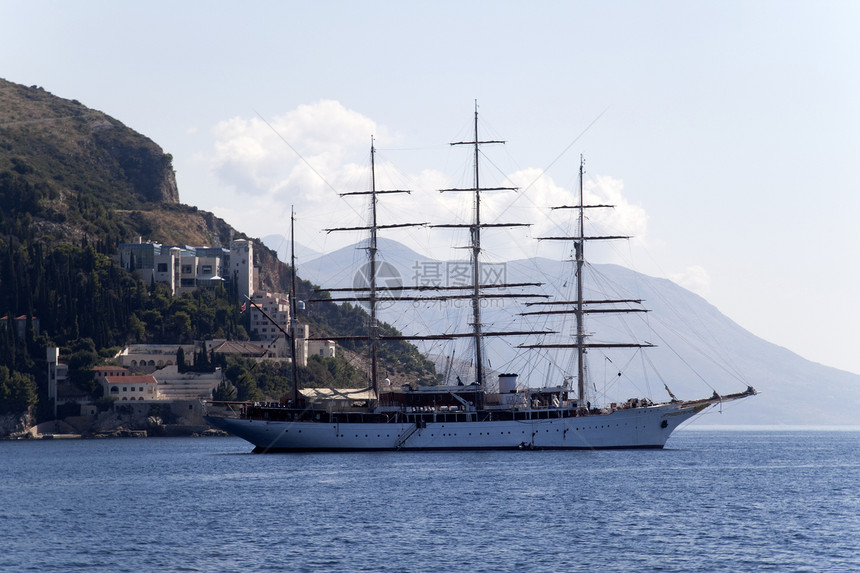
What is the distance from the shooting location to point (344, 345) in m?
191

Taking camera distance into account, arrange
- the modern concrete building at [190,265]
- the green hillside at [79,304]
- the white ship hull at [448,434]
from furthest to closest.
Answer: the modern concrete building at [190,265]
the green hillside at [79,304]
the white ship hull at [448,434]

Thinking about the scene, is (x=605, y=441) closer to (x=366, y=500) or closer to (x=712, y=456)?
(x=712, y=456)

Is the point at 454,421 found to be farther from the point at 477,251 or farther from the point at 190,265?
the point at 190,265

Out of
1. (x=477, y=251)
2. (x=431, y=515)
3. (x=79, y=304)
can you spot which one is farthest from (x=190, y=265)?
(x=431, y=515)

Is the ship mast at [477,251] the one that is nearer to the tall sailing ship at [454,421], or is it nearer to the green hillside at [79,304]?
the tall sailing ship at [454,421]

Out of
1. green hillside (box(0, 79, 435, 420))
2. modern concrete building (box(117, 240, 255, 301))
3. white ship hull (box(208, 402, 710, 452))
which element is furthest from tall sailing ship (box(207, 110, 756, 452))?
modern concrete building (box(117, 240, 255, 301))

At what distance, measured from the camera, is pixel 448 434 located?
85312 millimetres

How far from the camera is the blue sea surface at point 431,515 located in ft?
127

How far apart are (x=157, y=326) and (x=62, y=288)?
14.3 metres

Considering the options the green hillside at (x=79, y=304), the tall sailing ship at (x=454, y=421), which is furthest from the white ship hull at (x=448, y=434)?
the green hillside at (x=79, y=304)

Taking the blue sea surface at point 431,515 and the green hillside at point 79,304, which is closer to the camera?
the blue sea surface at point 431,515

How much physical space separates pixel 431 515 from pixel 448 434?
36.6 meters

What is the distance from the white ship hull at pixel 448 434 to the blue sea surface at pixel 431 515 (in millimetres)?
4475

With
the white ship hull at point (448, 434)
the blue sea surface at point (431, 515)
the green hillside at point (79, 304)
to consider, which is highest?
the green hillside at point (79, 304)
